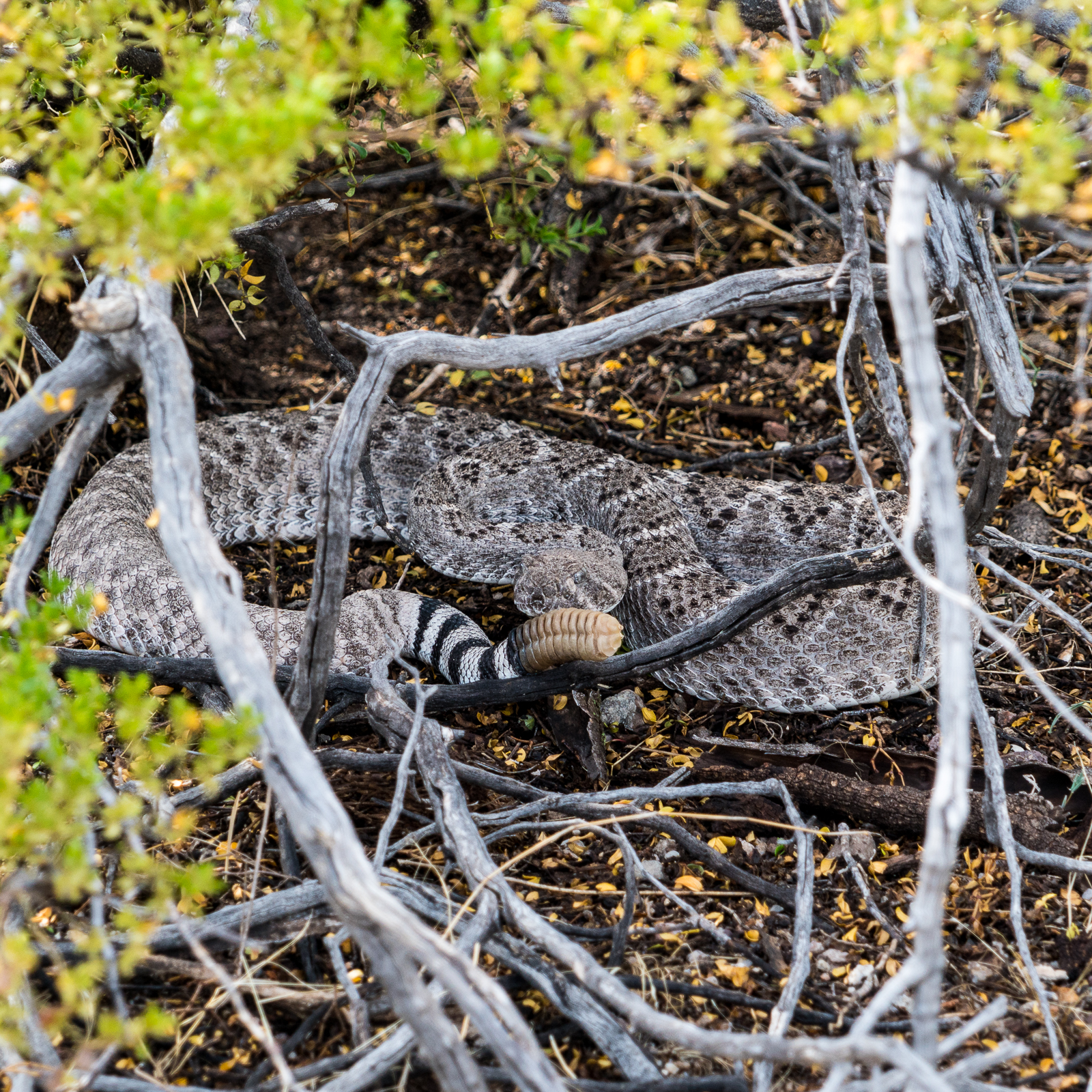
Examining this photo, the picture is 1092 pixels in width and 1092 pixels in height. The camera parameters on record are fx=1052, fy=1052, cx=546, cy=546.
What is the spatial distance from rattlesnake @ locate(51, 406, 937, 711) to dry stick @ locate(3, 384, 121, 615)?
1047 millimetres

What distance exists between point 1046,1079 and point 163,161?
9.43 ft

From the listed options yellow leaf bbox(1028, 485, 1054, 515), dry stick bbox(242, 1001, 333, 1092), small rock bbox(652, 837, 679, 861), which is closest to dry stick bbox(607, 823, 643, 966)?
small rock bbox(652, 837, 679, 861)

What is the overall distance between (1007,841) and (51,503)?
2559mm

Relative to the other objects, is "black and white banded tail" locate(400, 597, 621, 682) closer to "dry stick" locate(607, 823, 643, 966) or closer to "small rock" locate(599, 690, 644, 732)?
"small rock" locate(599, 690, 644, 732)

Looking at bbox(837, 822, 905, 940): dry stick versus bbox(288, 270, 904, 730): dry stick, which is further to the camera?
bbox(837, 822, 905, 940): dry stick

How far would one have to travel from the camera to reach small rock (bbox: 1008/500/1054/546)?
4.75 meters

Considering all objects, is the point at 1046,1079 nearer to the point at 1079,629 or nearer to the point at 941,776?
the point at 941,776

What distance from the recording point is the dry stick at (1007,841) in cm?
254

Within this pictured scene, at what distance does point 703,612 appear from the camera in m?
4.24

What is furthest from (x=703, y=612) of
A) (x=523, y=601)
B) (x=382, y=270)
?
(x=382, y=270)

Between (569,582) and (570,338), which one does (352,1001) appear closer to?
(570,338)

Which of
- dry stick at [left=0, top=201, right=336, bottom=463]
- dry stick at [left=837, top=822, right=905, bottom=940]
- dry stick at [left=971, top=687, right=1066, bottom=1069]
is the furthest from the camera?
dry stick at [left=837, top=822, right=905, bottom=940]

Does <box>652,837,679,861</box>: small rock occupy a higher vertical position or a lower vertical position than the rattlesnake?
lower

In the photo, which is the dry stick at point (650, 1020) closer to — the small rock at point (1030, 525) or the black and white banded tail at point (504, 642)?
the black and white banded tail at point (504, 642)
